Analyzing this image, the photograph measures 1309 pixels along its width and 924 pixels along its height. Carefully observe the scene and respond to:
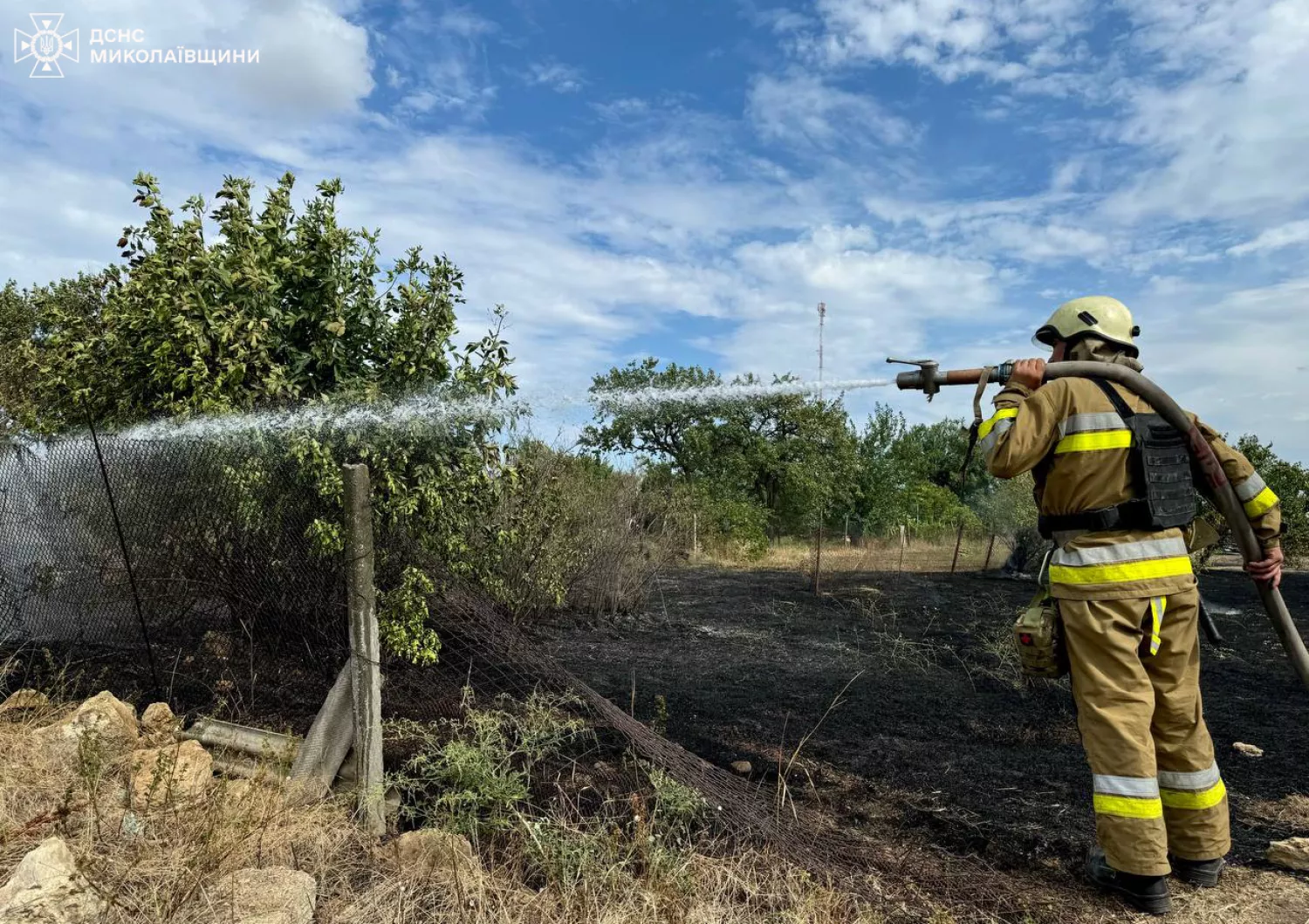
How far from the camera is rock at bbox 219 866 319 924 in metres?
2.34

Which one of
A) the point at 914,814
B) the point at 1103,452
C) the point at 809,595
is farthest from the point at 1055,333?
the point at 809,595

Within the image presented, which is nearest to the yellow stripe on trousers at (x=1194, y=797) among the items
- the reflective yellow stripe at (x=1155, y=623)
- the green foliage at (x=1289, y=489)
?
the reflective yellow stripe at (x=1155, y=623)

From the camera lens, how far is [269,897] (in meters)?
2.42

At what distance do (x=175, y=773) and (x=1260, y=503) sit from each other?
4.35 meters

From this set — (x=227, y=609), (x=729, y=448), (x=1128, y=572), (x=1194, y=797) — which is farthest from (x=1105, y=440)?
(x=729, y=448)

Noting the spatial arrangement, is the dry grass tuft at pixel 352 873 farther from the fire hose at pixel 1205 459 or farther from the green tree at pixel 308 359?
the fire hose at pixel 1205 459

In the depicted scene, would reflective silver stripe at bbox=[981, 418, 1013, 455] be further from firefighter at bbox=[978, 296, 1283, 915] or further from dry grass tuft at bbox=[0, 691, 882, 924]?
dry grass tuft at bbox=[0, 691, 882, 924]

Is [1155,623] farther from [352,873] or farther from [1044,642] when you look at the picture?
[352,873]

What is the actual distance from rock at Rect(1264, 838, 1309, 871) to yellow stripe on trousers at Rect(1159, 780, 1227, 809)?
31cm

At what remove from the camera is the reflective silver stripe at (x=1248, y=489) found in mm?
3400

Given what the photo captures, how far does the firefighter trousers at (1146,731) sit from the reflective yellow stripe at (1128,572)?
0.08m

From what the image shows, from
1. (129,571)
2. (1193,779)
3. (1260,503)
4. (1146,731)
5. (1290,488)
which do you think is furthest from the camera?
(1290,488)

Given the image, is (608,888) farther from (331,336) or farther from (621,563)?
(621,563)

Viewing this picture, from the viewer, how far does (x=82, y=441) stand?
13.8ft
